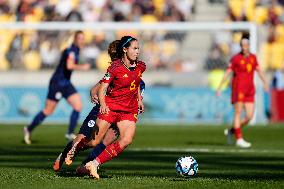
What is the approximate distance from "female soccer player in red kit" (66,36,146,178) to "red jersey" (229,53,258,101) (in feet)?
27.3

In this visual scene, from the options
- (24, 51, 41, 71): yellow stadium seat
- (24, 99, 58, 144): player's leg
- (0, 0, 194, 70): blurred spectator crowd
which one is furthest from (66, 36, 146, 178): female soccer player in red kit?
(24, 51, 41, 71): yellow stadium seat

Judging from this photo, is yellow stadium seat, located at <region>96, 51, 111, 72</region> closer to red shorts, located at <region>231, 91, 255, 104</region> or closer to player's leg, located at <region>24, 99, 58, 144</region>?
player's leg, located at <region>24, 99, 58, 144</region>

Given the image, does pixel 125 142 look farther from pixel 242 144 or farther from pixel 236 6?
pixel 236 6

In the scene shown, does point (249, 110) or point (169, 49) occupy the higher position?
point (169, 49)

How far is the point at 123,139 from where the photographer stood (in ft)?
42.2

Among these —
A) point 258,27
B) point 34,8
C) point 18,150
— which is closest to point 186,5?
point 258,27

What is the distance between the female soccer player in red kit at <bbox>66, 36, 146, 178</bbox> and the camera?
12875 millimetres

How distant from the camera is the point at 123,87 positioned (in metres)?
13.1

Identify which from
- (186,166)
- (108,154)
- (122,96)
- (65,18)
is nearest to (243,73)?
(122,96)

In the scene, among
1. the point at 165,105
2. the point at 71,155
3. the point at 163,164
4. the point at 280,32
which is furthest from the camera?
the point at 280,32

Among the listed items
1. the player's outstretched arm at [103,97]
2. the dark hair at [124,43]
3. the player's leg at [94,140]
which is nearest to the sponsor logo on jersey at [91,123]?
the player's leg at [94,140]

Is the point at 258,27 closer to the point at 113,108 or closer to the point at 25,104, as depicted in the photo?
the point at 25,104

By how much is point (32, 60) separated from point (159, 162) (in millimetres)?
17675

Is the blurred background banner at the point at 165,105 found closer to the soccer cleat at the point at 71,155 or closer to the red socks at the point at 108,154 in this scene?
the soccer cleat at the point at 71,155
